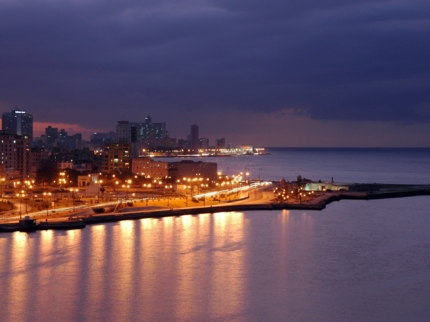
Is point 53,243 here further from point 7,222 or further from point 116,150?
point 116,150

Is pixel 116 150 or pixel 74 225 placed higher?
pixel 116 150

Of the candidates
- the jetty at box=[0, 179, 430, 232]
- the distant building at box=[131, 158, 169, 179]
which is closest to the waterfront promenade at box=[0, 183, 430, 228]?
the jetty at box=[0, 179, 430, 232]

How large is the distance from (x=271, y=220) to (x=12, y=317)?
9.10 metres

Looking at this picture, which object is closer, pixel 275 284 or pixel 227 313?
pixel 227 313

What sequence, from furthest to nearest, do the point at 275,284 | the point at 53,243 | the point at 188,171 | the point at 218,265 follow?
the point at 188,171 → the point at 53,243 → the point at 218,265 → the point at 275,284

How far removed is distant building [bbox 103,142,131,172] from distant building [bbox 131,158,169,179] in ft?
4.88

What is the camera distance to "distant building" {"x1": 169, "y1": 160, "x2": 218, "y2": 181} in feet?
93.0

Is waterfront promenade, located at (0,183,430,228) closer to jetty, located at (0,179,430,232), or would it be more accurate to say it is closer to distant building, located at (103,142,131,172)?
jetty, located at (0,179,430,232)

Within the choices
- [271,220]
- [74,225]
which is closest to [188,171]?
[271,220]

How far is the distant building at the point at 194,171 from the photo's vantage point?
1117 inches

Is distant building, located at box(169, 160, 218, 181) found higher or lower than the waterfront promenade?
higher

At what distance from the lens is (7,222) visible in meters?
13.7

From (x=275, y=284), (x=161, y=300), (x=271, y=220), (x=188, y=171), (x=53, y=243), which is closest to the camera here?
(x=161, y=300)

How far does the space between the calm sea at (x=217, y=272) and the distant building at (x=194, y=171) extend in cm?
1360
